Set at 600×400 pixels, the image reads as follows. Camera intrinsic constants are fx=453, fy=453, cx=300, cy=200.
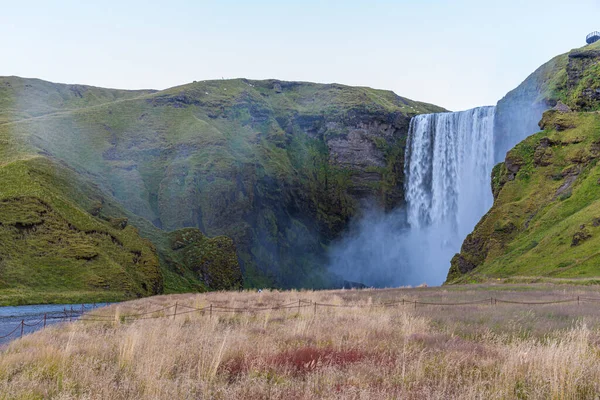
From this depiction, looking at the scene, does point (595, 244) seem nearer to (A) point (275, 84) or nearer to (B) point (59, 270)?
(B) point (59, 270)

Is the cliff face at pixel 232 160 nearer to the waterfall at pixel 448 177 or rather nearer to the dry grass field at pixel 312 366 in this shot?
the waterfall at pixel 448 177

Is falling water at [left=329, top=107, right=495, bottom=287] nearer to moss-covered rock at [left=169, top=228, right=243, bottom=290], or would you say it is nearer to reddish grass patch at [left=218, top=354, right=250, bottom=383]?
moss-covered rock at [left=169, top=228, right=243, bottom=290]

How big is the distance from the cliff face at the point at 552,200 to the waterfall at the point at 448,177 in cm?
1138

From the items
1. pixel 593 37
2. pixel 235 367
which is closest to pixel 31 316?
pixel 235 367

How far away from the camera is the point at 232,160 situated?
88.9 m

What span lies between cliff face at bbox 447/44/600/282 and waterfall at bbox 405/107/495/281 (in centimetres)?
1138

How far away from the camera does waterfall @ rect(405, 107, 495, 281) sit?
74.5 metres

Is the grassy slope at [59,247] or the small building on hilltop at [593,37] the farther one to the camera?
the small building on hilltop at [593,37]

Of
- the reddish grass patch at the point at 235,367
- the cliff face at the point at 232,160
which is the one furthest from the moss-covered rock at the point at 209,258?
the reddish grass patch at the point at 235,367

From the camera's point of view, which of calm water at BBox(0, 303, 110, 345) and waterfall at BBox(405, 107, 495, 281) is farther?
waterfall at BBox(405, 107, 495, 281)

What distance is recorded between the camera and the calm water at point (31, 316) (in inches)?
831

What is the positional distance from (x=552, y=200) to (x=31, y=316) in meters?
49.4

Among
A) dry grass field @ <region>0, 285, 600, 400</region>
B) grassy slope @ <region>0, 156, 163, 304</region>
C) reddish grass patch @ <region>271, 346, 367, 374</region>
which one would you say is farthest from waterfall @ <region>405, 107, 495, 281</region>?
reddish grass patch @ <region>271, 346, 367, 374</region>

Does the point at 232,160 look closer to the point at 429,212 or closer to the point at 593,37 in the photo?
the point at 429,212
